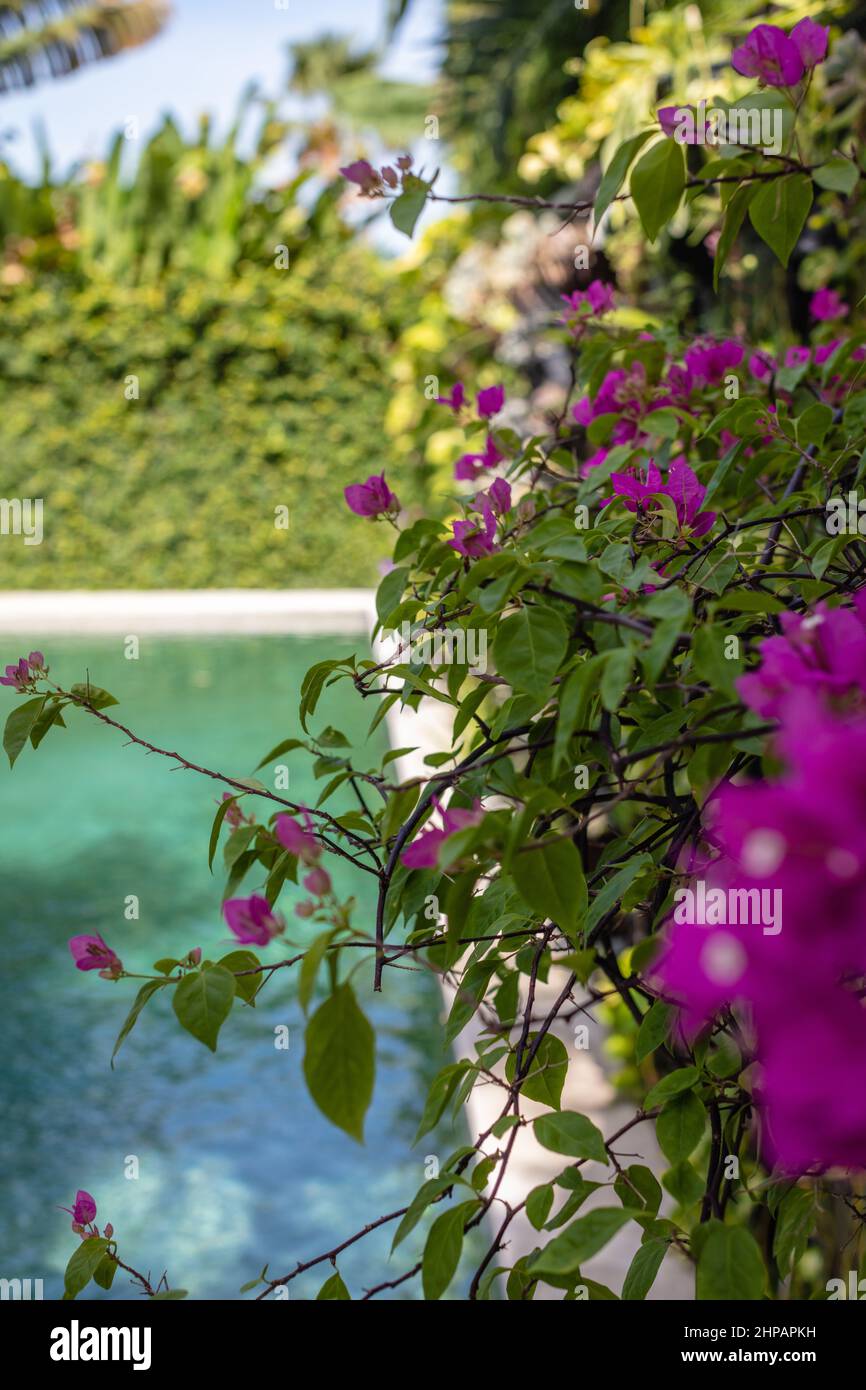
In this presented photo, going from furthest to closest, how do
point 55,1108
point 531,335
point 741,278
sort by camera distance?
1. point 531,335
2. point 741,278
3. point 55,1108

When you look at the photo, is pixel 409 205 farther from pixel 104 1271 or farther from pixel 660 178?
pixel 104 1271

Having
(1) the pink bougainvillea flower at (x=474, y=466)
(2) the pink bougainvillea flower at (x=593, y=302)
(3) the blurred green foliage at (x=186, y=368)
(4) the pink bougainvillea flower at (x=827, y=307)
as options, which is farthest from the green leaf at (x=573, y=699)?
(3) the blurred green foliage at (x=186, y=368)

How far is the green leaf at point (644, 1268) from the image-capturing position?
688 mm

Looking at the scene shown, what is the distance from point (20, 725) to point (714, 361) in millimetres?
905

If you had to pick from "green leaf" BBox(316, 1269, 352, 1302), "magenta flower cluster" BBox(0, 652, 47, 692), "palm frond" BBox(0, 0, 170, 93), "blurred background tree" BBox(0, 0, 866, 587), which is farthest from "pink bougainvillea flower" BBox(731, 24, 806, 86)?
"palm frond" BBox(0, 0, 170, 93)

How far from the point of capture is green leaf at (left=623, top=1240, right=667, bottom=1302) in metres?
0.69

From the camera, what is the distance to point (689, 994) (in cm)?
36

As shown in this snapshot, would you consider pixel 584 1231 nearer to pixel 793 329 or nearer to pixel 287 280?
pixel 793 329

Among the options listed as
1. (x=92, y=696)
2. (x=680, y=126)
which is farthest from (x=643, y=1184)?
(x=680, y=126)

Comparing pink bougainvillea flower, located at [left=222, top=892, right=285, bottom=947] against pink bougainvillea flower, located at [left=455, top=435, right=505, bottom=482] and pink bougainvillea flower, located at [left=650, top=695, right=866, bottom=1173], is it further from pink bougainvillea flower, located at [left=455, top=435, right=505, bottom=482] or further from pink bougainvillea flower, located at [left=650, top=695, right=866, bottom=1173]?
pink bougainvillea flower, located at [left=455, top=435, right=505, bottom=482]

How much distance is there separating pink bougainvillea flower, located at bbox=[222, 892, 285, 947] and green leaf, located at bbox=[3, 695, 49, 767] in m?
0.25
